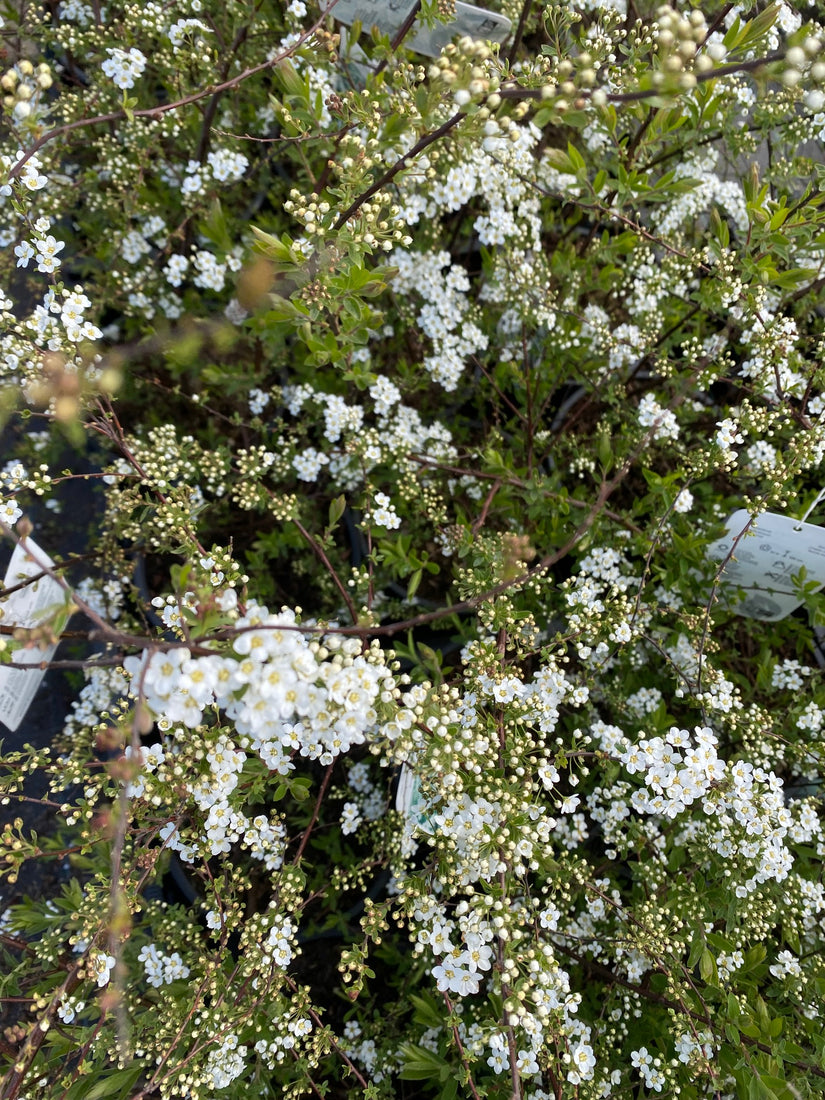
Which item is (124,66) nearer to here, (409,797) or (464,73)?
(464,73)

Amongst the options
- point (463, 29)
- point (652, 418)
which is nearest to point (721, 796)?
point (652, 418)

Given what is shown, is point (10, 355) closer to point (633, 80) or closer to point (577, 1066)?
point (633, 80)

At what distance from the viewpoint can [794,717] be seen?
2.82 m

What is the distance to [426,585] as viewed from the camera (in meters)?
3.63

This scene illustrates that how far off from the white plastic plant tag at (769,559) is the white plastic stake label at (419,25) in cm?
212

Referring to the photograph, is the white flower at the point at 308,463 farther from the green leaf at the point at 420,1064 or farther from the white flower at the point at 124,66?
the green leaf at the point at 420,1064

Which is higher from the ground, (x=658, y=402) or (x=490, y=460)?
(x=658, y=402)

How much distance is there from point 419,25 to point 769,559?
2.58 meters

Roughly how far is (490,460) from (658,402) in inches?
38.2

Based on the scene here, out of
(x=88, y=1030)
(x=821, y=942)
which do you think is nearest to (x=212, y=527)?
(x=88, y=1030)

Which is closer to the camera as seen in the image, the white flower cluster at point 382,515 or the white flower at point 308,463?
the white flower cluster at point 382,515

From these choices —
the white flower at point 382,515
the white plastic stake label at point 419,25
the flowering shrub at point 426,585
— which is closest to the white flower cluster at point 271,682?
the flowering shrub at point 426,585

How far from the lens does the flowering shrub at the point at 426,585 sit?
6.19 feet

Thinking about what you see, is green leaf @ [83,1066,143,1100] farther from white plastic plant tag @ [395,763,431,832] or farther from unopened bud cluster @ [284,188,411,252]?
unopened bud cluster @ [284,188,411,252]
